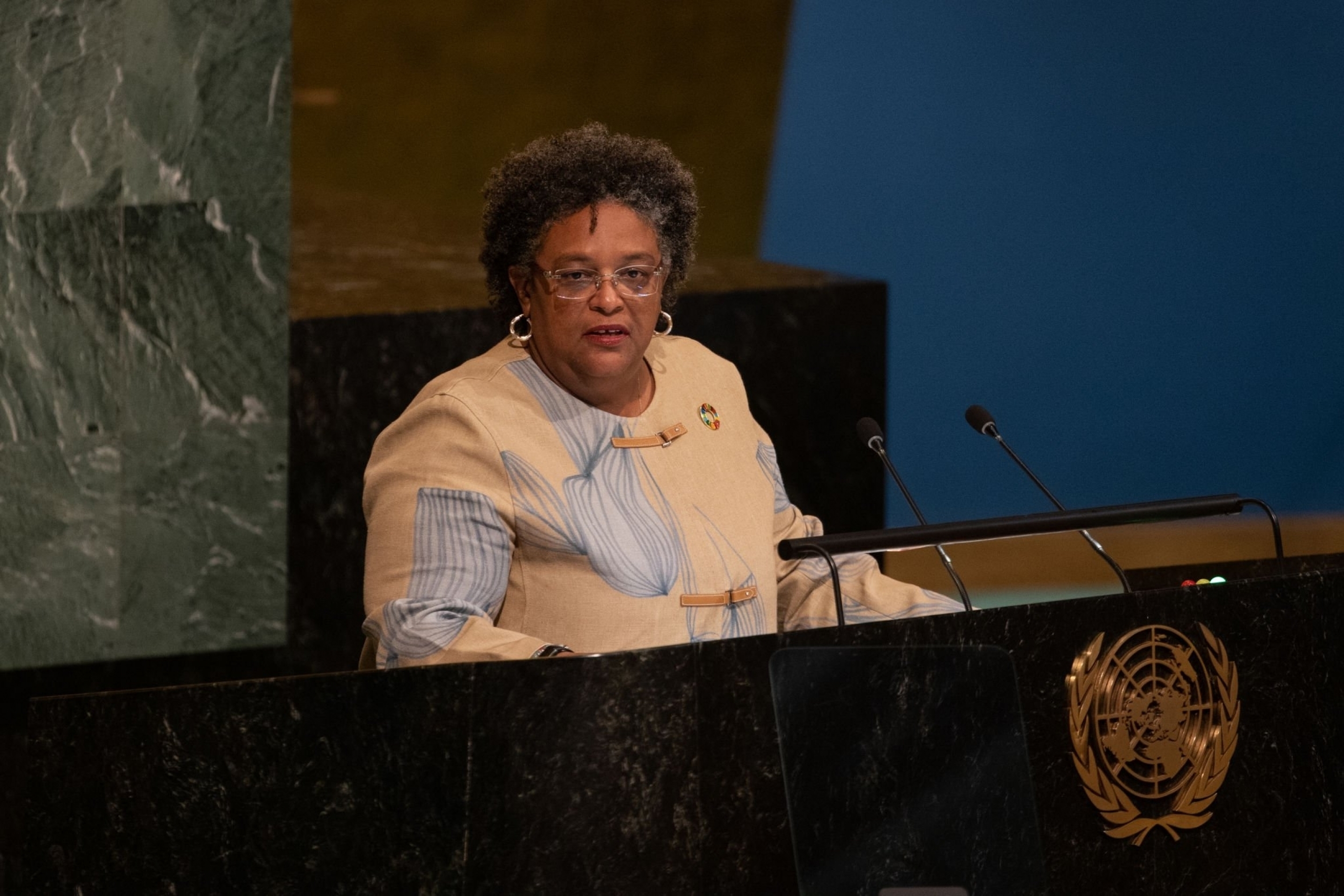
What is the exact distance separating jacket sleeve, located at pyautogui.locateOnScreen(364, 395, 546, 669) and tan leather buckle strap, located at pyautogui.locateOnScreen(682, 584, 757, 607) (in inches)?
10.2

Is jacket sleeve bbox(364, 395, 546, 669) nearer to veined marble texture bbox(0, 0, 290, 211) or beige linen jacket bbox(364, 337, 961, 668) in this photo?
beige linen jacket bbox(364, 337, 961, 668)

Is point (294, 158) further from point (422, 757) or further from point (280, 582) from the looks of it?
point (422, 757)

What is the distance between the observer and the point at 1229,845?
7.61 ft

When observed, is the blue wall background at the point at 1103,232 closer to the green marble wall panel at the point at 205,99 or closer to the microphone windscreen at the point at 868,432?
the green marble wall panel at the point at 205,99

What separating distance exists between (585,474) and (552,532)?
0.40 ft

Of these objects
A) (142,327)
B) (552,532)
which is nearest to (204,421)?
(142,327)

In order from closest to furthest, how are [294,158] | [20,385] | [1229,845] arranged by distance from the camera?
[1229,845], [20,385], [294,158]

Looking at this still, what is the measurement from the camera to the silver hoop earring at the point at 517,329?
8.87 ft

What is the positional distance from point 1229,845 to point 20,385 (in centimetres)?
278

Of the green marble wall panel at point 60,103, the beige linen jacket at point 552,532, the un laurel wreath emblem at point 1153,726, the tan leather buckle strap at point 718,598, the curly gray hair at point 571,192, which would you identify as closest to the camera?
the un laurel wreath emblem at point 1153,726

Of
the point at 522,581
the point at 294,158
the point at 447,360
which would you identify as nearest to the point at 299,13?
the point at 294,158

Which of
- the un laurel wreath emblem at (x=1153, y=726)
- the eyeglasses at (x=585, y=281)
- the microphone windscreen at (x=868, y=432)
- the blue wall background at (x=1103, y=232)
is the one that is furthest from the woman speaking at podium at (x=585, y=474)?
the blue wall background at (x=1103, y=232)

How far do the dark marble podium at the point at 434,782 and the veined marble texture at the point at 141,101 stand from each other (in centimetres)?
218

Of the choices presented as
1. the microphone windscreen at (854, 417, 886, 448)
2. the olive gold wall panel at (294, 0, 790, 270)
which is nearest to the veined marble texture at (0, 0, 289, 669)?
the microphone windscreen at (854, 417, 886, 448)
